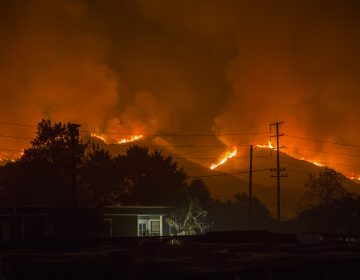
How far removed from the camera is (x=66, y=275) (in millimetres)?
20609

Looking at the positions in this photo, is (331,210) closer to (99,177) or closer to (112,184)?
(112,184)

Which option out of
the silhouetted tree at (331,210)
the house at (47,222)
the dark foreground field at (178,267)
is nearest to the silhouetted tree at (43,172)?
the house at (47,222)

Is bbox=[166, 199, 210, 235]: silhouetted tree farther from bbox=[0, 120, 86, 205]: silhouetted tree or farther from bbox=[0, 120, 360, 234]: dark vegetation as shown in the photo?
bbox=[0, 120, 86, 205]: silhouetted tree

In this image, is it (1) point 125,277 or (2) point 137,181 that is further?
(2) point 137,181

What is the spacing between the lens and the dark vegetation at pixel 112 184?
7394 centimetres

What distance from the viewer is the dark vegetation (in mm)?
73938

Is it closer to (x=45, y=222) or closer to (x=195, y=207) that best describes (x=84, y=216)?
(x=45, y=222)

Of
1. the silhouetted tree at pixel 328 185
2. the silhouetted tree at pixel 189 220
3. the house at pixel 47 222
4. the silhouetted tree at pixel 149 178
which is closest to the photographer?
the house at pixel 47 222

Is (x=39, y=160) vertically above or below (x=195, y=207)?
above

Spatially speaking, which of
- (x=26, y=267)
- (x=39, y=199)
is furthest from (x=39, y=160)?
(x=26, y=267)

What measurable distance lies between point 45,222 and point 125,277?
104ft

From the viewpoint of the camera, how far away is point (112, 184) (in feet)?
273

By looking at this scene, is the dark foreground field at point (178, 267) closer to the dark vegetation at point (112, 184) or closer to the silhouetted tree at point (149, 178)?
the dark vegetation at point (112, 184)

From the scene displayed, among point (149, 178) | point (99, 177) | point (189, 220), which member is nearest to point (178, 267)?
point (189, 220)
